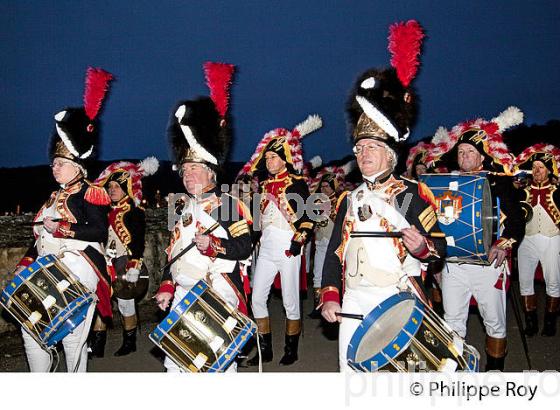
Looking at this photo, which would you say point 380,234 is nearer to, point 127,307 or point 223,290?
point 223,290

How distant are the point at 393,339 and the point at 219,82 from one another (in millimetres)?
2363

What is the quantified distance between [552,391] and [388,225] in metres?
1.15

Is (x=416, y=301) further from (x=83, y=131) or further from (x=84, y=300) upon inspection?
(x=83, y=131)

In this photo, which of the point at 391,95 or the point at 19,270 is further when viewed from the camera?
the point at 19,270

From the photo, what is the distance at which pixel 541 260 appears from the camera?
21.5 ft

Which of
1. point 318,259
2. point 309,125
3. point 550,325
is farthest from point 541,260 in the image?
point 318,259

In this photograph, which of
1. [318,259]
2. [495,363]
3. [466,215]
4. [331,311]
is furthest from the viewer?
[318,259]

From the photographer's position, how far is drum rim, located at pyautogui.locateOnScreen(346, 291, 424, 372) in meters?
2.73

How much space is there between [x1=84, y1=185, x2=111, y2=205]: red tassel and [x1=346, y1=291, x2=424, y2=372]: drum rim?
2.40 m

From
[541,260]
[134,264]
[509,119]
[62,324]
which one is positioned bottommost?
[541,260]

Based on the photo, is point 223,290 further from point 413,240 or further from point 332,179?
point 332,179

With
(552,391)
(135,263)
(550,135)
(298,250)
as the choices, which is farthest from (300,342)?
(550,135)

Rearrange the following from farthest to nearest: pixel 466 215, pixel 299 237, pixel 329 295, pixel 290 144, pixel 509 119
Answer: pixel 290 144, pixel 299 237, pixel 509 119, pixel 466 215, pixel 329 295

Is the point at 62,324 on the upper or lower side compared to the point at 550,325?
upper
